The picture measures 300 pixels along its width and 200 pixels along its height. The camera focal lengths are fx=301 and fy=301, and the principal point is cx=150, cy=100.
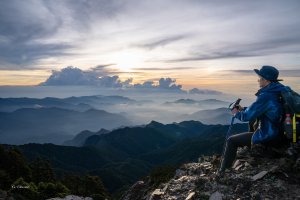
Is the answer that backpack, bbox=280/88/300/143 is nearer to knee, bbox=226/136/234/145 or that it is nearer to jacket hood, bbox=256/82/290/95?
jacket hood, bbox=256/82/290/95

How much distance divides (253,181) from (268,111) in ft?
8.43

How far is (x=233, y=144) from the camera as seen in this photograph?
11922 mm

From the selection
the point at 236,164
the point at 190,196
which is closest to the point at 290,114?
the point at 236,164

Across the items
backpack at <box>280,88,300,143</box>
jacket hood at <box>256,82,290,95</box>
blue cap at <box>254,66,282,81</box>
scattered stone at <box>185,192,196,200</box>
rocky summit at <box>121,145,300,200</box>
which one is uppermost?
blue cap at <box>254,66,282,81</box>

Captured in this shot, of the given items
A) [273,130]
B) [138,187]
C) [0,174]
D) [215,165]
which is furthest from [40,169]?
[273,130]

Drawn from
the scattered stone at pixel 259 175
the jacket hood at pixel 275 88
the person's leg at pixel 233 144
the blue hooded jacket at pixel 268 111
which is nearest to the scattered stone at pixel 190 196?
the person's leg at pixel 233 144

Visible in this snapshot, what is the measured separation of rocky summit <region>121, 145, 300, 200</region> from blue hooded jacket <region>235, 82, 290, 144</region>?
1.37 metres

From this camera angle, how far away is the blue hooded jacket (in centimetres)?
1031

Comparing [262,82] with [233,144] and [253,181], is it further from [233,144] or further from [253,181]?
[253,181]

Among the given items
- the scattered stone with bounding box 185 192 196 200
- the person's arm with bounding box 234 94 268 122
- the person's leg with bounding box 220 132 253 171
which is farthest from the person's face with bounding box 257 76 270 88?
the scattered stone with bounding box 185 192 196 200

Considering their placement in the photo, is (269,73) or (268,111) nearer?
(268,111)

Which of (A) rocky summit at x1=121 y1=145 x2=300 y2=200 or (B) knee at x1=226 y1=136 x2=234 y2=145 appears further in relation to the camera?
(B) knee at x1=226 y1=136 x2=234 y2=145

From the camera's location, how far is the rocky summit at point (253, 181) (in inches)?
394

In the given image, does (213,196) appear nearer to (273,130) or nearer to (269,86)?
(273,130)
